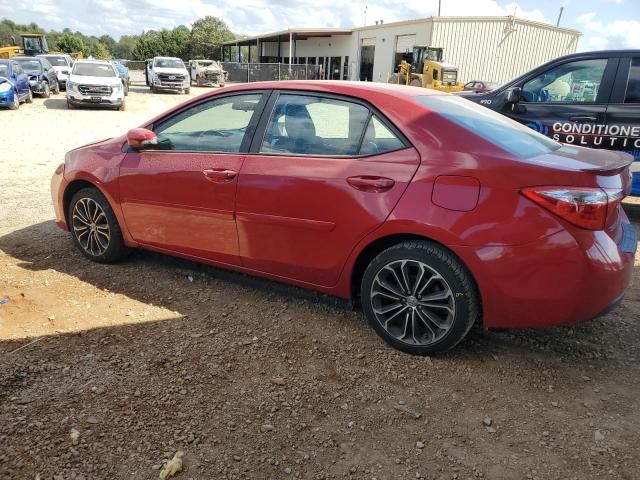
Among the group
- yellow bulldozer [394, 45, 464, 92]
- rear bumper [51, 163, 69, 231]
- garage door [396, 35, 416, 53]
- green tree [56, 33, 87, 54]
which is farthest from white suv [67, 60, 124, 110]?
green tree [56, 33, 87, 54]

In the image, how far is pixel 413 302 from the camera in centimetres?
313

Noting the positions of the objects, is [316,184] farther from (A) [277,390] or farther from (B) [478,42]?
(B) [478,42]

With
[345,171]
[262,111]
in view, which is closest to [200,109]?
[262,111]

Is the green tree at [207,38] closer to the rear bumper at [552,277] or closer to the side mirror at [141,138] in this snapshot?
the side mirror at [141,138]

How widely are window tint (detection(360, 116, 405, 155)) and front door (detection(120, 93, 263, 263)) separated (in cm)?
87

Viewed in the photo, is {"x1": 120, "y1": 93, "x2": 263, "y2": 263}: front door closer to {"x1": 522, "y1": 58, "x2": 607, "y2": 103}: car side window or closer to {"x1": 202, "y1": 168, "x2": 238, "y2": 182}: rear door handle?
{"x1": 202, "y1": 168, "x2": 238, "y2": 182}: rear door handle

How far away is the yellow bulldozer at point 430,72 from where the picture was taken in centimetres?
2577

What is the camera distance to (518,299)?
9.29 ft

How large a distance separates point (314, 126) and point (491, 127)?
1139 mm

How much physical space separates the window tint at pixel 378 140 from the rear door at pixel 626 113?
407cm

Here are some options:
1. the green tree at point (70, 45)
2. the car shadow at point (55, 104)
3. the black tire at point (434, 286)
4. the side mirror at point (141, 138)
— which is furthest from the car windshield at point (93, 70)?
the green tree at point (70, 45)

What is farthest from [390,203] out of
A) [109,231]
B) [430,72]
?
[430,72]

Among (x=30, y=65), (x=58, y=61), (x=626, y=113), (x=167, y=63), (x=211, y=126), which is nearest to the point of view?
(x=211, y=126)

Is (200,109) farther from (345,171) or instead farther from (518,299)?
(518,299)
